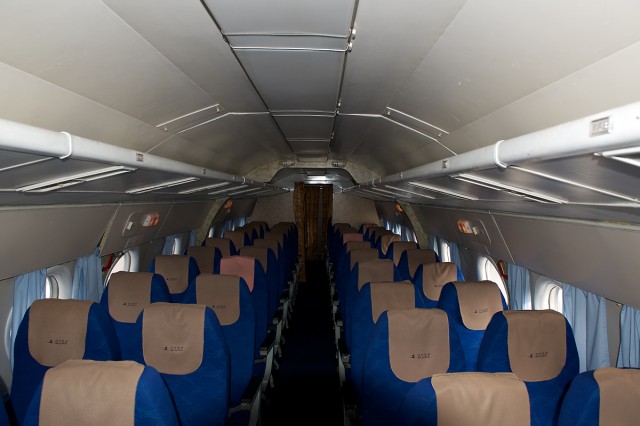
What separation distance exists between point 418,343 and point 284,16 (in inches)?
91.8

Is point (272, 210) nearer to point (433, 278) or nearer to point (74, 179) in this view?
point (433, 278)

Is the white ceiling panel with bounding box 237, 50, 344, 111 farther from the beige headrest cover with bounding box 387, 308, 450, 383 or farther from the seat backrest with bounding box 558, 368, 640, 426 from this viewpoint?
the seat backrest with bounding box 558, 368, 640, 426

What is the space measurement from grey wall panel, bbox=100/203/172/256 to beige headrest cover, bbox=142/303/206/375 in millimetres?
3316

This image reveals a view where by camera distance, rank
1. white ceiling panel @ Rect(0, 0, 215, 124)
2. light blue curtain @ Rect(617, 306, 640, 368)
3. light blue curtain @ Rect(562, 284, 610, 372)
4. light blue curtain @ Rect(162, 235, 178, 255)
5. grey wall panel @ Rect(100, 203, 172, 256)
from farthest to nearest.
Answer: light blue curtain @ Rect(162, 235, 178, 255) → grey wall panel @ Rect(100, 203, 172, 256) → light blue curtain @ Rect(562, 284, 610, 372) → light blue curtain @ Rect(617, 306, 640, 368) → white ceiling panel @ Rect(0, 0, 215, 124)

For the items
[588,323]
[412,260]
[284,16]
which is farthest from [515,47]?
[412,260]

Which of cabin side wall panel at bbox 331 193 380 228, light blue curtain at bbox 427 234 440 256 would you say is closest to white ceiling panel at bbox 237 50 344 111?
light blue curtain at bbox 427 234 440 256

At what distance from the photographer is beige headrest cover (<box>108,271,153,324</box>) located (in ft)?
16.1

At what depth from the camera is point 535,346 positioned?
11.3 ft

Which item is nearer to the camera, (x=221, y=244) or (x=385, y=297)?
(x=385, y=297)

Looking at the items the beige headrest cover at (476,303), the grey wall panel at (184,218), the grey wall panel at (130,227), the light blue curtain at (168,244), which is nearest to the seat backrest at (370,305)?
the beige headrest cover at (476,303)

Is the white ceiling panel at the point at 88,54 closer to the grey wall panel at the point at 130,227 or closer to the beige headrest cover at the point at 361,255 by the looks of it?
the grey wall panel at the point at 130,227

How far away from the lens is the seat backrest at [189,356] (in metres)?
3.55

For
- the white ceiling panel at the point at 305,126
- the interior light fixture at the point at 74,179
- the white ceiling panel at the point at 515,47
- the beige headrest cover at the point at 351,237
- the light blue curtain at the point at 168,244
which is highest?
the white ceiling panel at the point at 305,126

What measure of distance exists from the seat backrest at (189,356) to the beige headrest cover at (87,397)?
1258 millimetres
